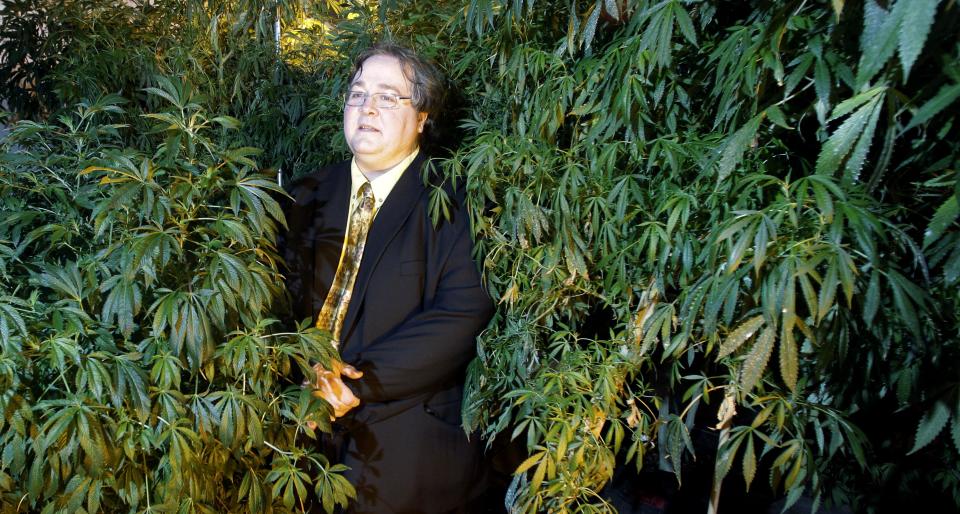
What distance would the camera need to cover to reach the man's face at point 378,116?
1686 millimetres

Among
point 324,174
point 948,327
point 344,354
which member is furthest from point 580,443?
point 324,174

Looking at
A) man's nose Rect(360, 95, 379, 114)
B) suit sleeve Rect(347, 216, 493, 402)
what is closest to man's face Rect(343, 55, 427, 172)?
man's nose Rect(360, 95, 379, 114)

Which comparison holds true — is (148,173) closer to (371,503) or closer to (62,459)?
(62,459)

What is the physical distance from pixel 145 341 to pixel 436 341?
638 millimetres

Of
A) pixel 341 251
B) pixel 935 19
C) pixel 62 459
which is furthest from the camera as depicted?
pixel 341 251

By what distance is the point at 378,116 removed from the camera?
5.54 ft

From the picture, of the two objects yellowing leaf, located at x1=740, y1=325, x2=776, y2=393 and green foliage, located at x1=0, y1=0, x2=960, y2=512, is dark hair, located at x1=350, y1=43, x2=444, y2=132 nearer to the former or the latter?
green foliage, located at x1=0, y1=0, x2=960, y2=512

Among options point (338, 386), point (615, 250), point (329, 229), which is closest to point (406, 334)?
point (338, 386)

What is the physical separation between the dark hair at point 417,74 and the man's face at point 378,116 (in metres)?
0.01

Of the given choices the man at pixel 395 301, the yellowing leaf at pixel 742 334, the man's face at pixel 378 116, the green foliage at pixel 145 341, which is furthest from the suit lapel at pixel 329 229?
the yellowing leaf at pixel 742 334

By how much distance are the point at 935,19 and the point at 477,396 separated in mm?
1155

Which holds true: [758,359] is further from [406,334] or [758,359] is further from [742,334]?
[406,334]

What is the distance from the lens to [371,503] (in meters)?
1.67

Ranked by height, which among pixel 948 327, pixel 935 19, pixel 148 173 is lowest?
pixel 948 327
